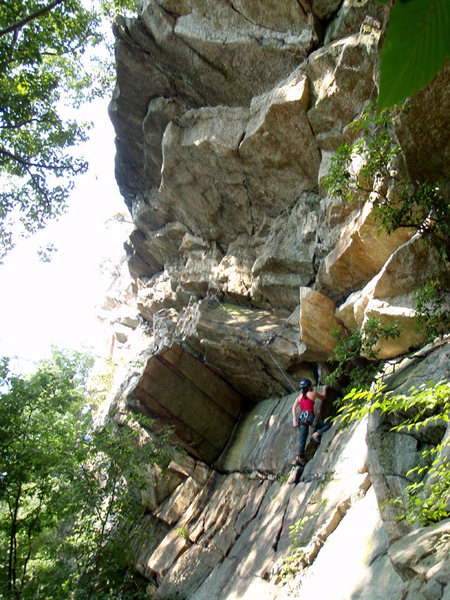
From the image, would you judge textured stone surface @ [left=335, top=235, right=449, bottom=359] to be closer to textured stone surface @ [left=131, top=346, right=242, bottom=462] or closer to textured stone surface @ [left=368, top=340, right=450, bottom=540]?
textured stone surface @ [left=368, top=340, right=450, bottom=540]

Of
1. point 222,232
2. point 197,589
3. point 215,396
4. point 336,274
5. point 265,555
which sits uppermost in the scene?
point 222,232

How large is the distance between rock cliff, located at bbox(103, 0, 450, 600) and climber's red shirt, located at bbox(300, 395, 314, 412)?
594 millimetres

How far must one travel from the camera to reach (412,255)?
539 cm

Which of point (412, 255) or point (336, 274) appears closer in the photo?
point (412, 255)

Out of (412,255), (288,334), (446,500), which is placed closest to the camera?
(446,500)

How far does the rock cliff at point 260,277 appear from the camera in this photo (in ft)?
15.7

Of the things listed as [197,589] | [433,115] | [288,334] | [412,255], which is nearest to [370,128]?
[433,115]

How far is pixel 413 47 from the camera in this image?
2.11 feet

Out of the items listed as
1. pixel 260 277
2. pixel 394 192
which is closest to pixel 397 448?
pixel 394 192

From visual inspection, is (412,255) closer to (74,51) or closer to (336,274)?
(336,274)

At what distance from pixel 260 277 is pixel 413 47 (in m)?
8.01

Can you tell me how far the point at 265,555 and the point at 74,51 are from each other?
1102cm

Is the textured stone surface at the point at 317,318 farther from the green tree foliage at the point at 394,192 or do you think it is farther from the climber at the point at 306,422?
the green tree foliage at the point at 394,192

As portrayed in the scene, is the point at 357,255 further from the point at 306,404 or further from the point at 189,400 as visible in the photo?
the point at 189,400
